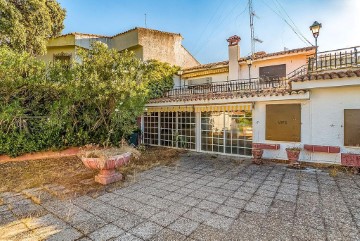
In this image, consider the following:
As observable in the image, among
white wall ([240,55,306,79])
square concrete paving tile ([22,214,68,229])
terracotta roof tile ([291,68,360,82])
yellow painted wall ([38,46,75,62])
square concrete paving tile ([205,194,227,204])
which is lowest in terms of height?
square concrete paving tile ([22,214,68,229])

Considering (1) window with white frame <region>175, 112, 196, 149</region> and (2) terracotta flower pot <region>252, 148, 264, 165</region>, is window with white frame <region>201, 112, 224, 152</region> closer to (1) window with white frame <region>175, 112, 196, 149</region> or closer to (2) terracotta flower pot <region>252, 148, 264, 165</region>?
(1) window with white frame <region>175, 112, 196, 149</region>

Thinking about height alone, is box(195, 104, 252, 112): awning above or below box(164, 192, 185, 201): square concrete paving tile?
above

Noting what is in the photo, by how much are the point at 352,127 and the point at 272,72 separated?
923cm

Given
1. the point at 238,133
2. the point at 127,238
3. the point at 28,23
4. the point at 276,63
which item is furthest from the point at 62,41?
the point at 127,238

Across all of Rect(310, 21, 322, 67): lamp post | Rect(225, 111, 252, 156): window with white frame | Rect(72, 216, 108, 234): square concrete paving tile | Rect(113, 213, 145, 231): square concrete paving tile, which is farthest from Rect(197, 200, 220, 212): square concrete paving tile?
Rect(310, 21, 322, 67): lamp post

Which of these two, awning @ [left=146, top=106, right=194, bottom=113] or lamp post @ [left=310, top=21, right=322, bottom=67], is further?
awning @ [left=146, top=106, right=194, bottom=113]

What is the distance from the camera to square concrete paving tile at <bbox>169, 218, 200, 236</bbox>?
499cm

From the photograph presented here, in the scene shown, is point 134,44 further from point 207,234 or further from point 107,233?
point 207,234

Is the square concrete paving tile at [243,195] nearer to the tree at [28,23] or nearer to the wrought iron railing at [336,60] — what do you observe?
the wrought iron railing at [336,60]

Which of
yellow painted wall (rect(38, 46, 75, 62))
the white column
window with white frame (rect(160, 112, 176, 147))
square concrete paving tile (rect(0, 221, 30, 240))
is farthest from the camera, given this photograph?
yellow painted wall (rect(38, 46, 75, 62))

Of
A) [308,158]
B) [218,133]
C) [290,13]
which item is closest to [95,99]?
[218,133]

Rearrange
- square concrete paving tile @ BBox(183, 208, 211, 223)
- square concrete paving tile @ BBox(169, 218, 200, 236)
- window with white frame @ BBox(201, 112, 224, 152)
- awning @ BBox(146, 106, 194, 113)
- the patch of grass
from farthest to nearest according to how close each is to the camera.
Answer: awning @ BBox(146, 106, 194, 113) → window with white frame @ BBox(201, 112, 224, 152) → the patch of grass → square concrete paving tile @ BBox(183, 208, 211, 223) → square concrete paving tile @ BBox(169, 218, 200, 236)

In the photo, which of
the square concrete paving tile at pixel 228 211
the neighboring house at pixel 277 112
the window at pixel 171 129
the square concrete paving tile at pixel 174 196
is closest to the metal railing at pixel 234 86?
the neighboring house at pixel 277 112

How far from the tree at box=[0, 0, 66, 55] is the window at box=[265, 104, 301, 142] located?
69.0 ft
